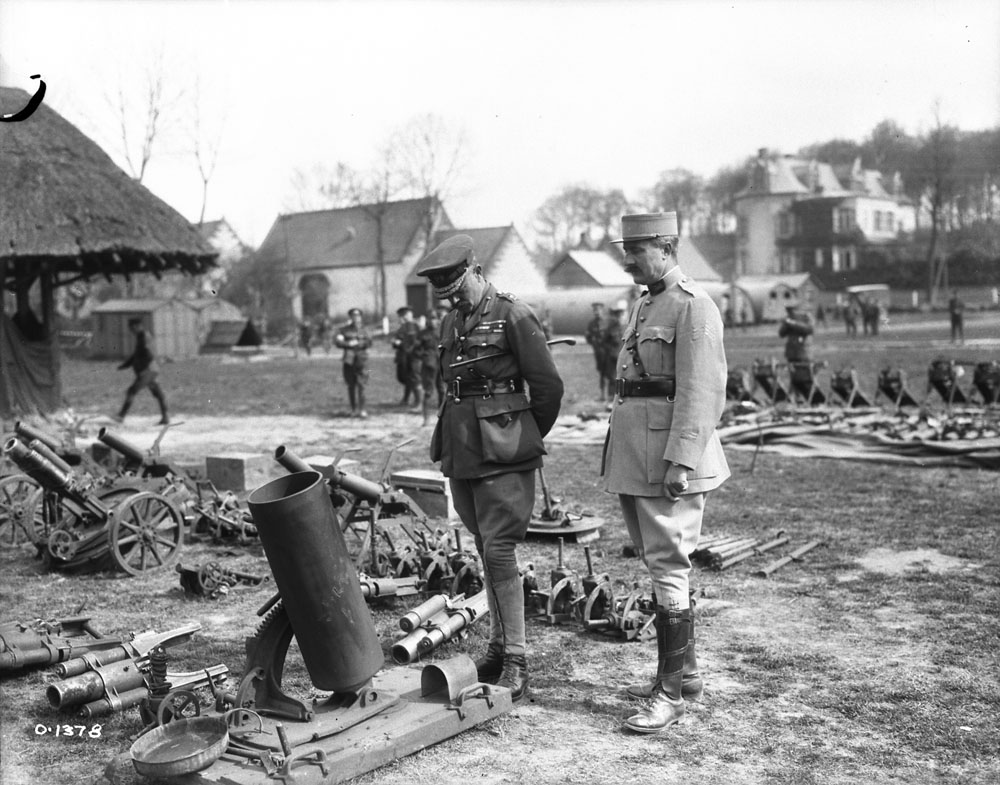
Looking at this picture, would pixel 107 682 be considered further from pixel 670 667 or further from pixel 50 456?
pixel 50 456

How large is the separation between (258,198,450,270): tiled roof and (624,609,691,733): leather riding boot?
5078 centimetres

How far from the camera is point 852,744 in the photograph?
4188 mm

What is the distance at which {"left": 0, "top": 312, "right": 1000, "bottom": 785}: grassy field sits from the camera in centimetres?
407

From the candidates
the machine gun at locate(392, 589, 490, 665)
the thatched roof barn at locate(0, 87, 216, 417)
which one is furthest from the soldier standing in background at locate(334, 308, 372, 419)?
the machine gun at locate(392, 589, 490, 665)

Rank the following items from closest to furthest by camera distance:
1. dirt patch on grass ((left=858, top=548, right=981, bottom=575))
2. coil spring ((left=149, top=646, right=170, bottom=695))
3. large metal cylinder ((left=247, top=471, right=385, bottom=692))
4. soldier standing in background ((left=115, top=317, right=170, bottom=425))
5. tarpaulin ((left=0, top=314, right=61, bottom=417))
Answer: large metal cylinder ((left=247, top=471, right=385, bottom=692)), coil spring ((left=149, top=646, right=170, bottom=695)), dirt patch on grass ((left=858, top=548, right=981, bottom=575)), soldier standing in background ((left=115, top=317, right=170, bottom=425)), tarpaulin ((left=0, top=314, right=61, bottom=417))

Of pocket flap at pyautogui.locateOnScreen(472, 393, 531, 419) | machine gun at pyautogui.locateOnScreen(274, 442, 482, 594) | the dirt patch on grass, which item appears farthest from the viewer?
the dirt patch on grass

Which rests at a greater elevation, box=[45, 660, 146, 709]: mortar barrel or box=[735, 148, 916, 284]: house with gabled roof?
box=[735, 148, 916, 284]: house with gabled roof

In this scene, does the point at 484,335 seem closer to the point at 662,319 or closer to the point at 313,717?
the point at 662,319

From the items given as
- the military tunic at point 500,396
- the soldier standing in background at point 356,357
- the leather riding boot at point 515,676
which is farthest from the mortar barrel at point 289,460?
the soldier standing in background at point 356,357

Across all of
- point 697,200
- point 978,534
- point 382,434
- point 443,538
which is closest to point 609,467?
point 443,538

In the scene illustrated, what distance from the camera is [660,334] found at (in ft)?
15.3

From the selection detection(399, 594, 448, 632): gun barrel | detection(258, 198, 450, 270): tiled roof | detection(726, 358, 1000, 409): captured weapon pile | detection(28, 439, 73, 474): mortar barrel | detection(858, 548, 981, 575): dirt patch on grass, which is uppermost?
detection(258, 198, 450, 270): tiled roof

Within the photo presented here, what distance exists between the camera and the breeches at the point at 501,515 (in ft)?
15.7

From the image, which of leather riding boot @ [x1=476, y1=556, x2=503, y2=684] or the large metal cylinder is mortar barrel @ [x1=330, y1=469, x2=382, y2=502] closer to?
leather riding boot @ [x1=476, y1=556, x2=503, y2=684]
